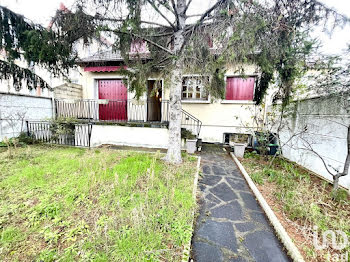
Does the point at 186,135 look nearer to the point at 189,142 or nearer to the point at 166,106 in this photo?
the point at 189,142

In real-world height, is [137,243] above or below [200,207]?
above

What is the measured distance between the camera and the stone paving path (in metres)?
1.98

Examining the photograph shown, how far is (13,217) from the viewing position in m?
2.34

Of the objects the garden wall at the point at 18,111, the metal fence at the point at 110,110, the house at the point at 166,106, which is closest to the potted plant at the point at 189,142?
the house at the point at 166,106

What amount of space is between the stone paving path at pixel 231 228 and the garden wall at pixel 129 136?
137 inches

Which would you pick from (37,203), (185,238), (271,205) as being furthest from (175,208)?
(37,203)

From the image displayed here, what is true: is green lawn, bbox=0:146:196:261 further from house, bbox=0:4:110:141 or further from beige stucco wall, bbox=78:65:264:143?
beige stucco wall, bbox=78:65:264:143

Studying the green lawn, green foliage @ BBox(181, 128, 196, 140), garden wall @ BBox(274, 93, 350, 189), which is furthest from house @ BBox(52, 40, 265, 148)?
the green lawn

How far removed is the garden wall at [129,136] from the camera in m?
7.04

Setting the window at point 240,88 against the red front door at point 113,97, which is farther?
the red front door at point 113,97

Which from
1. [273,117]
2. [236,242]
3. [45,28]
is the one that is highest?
[45,28]

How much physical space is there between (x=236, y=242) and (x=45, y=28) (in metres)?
6.45

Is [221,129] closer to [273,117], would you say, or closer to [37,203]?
[273,117]

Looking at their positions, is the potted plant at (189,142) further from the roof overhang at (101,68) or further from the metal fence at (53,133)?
the roof overhang at (101,68)
